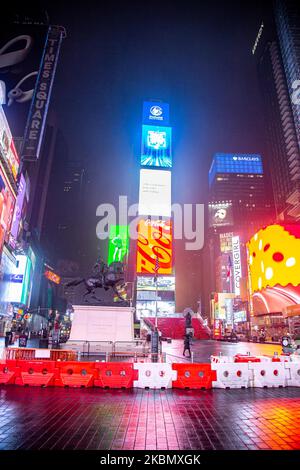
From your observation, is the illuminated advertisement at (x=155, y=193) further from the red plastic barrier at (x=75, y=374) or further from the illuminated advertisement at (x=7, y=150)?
the red plastic barrier at (x=75, y=374)

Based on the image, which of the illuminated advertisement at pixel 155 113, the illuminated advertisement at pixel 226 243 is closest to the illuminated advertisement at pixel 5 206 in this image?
the illuminated advertisement at pixel 155 113

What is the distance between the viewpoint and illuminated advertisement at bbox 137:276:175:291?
81.4 meters

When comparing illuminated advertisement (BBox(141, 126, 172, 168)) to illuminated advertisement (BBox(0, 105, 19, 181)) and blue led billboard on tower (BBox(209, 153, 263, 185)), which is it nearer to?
illuminated advertisement (BBox(0, 105, 19, 181))

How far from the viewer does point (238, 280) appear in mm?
88812

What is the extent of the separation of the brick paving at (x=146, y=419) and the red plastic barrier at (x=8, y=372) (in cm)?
78

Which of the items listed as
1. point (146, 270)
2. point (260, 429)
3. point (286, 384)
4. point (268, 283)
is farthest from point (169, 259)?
point (260, 429)

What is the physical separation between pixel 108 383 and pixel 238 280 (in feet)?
278

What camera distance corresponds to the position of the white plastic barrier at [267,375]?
10.2 metres

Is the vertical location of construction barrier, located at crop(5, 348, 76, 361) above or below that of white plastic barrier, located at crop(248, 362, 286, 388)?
above

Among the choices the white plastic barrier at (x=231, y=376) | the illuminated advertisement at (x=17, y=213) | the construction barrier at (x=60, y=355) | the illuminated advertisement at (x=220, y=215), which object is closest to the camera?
the white plastic barrier at (x=231, y=376)

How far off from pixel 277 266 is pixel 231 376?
39.1 m

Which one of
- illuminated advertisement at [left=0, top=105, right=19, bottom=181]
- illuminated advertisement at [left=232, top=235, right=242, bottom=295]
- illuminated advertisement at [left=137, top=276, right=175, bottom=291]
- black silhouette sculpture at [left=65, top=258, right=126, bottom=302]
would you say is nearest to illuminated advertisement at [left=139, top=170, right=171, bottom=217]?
illuminated advertisement at [left=137, top=276, right=175, bottom=291]

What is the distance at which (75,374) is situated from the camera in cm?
966
